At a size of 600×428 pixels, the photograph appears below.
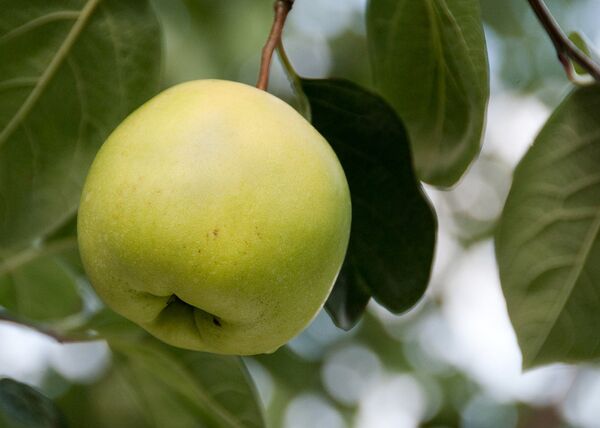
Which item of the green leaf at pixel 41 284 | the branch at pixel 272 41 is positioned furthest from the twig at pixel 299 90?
the green leaf at pixel 41 284

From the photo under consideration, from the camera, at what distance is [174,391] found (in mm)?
1238

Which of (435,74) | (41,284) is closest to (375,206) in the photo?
(435,74)

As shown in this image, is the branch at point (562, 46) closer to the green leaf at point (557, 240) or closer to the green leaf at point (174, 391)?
the green leaf at point (557, 240)

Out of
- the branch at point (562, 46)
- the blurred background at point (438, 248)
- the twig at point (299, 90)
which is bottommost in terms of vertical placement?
the blurred background at point (438, 248)

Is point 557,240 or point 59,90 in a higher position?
point 59,90

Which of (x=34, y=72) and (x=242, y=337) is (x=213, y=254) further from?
(x=34, y=72)

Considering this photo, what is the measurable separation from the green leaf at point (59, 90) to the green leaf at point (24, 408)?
6.2 inches

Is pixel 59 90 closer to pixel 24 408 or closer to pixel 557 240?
pixel 24 408

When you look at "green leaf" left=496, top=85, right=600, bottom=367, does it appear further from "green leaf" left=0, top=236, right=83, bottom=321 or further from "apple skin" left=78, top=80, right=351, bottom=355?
"green leaf" left=0, top=236, right=83, bottom=321

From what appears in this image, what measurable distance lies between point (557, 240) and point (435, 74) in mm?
253

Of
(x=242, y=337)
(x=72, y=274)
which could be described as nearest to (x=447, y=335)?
(x=72, y=274)

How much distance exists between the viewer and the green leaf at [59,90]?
3.21 ft

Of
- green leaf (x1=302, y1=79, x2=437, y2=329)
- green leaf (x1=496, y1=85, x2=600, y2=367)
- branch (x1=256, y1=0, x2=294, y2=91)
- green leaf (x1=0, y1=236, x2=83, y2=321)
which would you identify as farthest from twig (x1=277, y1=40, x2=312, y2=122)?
green leaf (x1=0, y1=236, x2=83, y2=321)

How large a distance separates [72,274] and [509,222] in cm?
70
